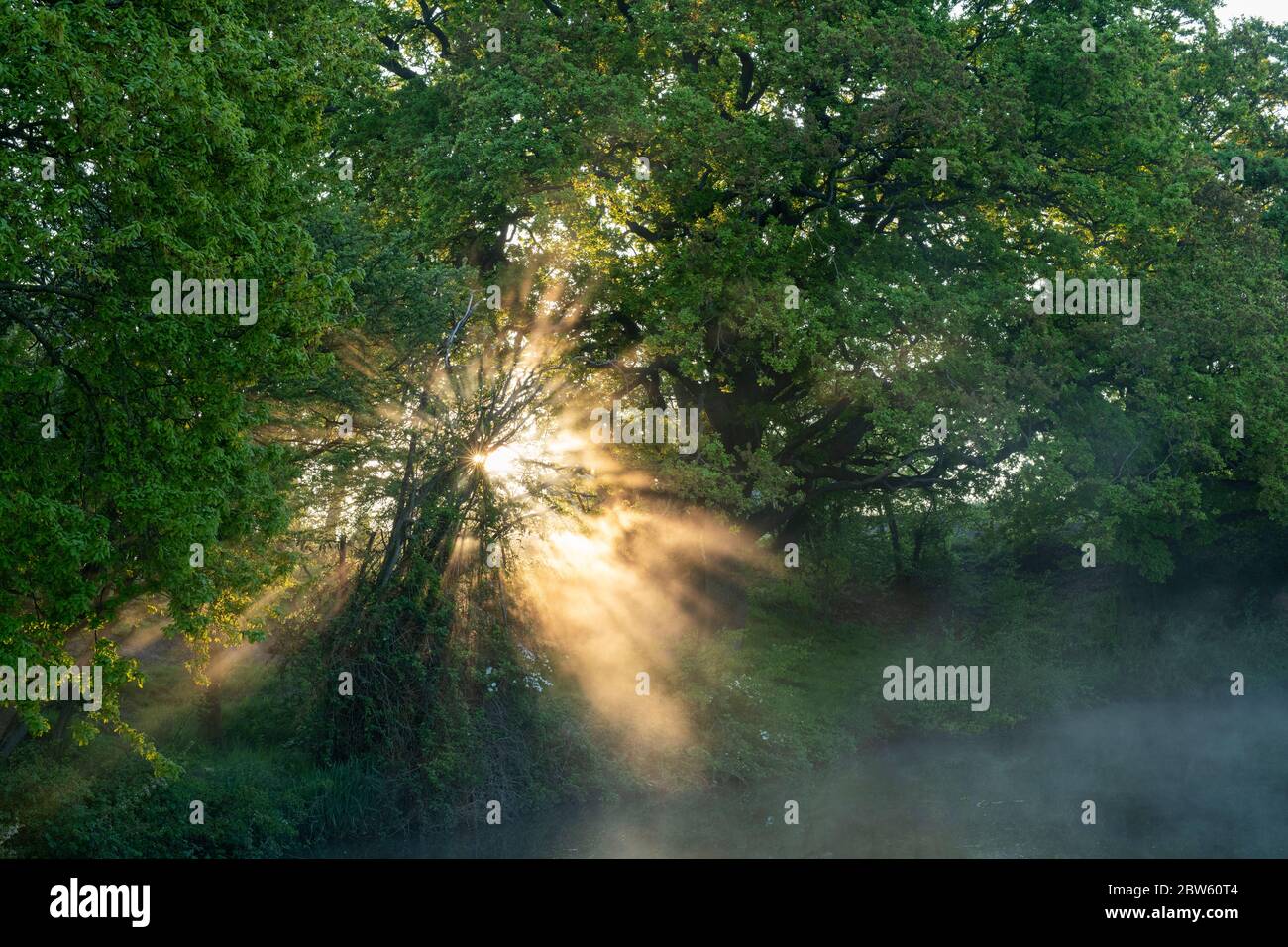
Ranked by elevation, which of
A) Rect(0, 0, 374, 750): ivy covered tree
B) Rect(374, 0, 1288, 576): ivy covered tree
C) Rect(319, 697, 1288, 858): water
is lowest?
Rect(319, 697, 1288, 858): water

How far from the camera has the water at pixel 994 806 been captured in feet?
59.7

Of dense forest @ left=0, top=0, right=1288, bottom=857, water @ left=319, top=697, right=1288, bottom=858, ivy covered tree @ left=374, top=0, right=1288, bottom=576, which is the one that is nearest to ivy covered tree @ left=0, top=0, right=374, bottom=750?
dense forest @ left=0, top=0, right=1288, bottom=857

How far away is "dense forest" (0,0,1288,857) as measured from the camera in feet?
40.7

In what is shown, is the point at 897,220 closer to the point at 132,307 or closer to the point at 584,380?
the point at 584,380

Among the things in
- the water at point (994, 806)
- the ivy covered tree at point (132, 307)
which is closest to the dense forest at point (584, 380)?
the ivy covered tree at point (132, 307)

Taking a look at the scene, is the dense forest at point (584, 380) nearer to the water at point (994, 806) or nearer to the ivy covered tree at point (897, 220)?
the ivy covered tree at point (897, 220)

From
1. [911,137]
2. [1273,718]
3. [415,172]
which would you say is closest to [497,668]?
[415,172]

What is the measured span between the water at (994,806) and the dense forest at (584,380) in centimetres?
73

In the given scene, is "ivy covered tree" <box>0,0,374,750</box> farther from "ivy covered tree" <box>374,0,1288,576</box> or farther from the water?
"ivy covered tree" <box>374,0,1288,576</box>

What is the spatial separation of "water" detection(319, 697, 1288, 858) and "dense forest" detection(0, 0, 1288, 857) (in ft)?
2.41

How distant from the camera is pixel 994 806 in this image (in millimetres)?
21109

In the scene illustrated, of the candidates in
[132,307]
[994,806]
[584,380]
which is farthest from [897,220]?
[132,307]

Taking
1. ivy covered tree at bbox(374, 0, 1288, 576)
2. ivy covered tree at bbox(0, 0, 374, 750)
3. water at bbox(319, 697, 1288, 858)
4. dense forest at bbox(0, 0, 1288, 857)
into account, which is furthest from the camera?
ivy covered tree at bbox(374, 0, 1288, 576)
